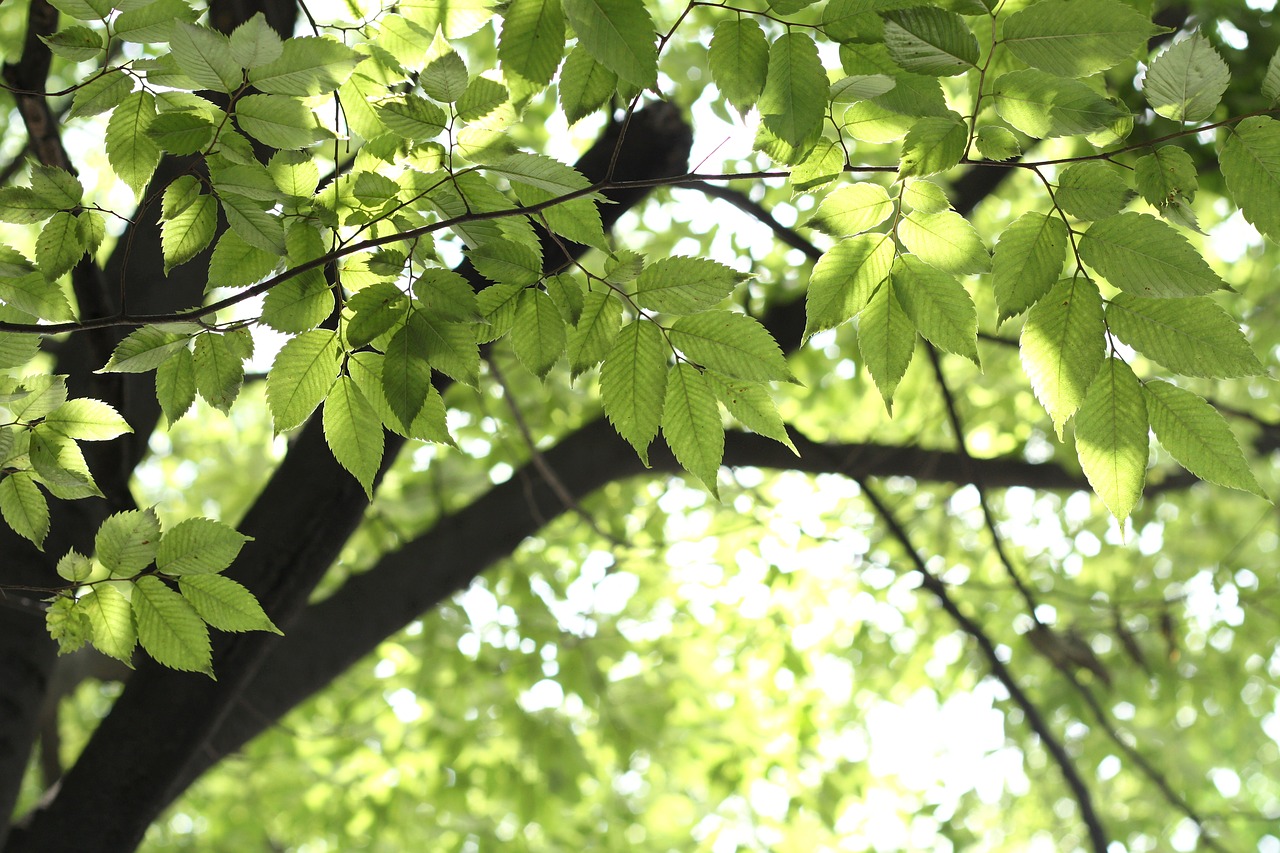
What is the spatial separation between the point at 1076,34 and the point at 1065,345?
0.93ft

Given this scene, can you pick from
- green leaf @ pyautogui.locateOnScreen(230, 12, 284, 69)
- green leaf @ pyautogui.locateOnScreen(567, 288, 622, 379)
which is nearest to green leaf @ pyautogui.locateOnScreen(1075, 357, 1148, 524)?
green leaf @ pyautogui.locateOnScreen(567, 288, 622, 379)

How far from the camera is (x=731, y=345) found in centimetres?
99

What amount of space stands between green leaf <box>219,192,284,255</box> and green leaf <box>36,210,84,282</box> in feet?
0.69

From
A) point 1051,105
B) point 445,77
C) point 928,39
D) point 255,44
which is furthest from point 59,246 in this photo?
point 1051,105

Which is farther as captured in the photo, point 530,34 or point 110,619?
point 110,619

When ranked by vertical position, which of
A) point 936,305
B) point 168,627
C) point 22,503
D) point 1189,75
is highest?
point 1189,75

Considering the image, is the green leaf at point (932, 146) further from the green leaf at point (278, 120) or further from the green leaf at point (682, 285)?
the green leaf at point (278, 120)

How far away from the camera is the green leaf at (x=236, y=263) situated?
3.31 ft

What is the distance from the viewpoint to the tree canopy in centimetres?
86

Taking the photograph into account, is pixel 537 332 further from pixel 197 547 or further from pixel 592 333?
pixel 197 547

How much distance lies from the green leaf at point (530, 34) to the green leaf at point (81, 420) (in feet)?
2.17

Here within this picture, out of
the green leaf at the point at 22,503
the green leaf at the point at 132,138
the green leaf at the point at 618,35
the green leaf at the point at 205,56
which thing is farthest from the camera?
the green leaf at the point at 22,503

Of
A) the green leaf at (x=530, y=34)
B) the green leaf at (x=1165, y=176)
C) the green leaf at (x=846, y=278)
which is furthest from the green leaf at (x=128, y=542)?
the green leaf at (x=1165, y=176)

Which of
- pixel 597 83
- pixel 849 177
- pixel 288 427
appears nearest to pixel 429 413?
pixel 288 427
